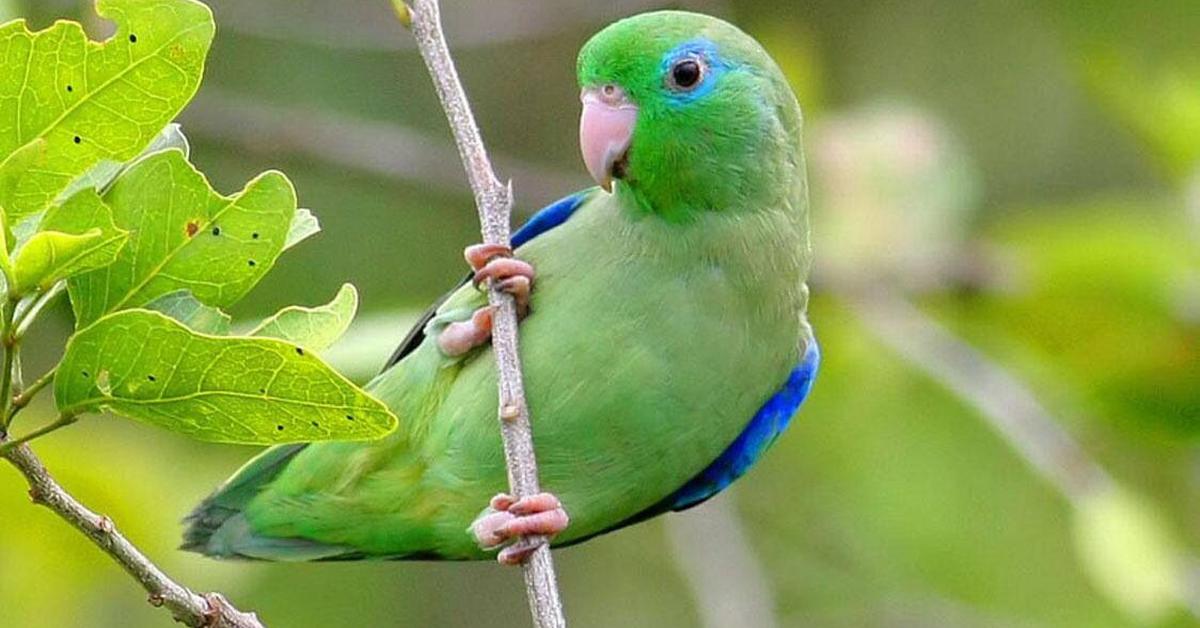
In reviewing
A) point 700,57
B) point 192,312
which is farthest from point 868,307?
point 192,312

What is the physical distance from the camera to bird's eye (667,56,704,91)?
3389 millimetres

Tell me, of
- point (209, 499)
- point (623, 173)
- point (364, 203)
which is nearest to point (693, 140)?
point (623, 173)

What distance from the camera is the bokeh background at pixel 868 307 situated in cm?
517

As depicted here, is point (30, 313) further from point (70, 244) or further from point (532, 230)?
point (532, 230)

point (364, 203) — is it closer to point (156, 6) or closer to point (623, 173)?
point (623, 173)

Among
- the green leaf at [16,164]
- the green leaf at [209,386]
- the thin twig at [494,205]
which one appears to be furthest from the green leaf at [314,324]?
the thin twig at [494,205]

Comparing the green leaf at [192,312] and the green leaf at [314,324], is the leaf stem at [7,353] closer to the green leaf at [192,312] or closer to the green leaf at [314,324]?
the green leaf at [192,312]

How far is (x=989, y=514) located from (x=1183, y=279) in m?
1.70

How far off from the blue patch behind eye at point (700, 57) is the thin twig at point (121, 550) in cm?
129

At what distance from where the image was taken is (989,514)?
688cm

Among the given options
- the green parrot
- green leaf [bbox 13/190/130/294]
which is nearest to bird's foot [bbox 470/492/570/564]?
the green parrot

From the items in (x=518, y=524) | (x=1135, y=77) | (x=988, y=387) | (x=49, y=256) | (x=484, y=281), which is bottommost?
(x=988, y=387)

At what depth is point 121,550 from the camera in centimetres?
252

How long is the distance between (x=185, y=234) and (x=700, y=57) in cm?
124
